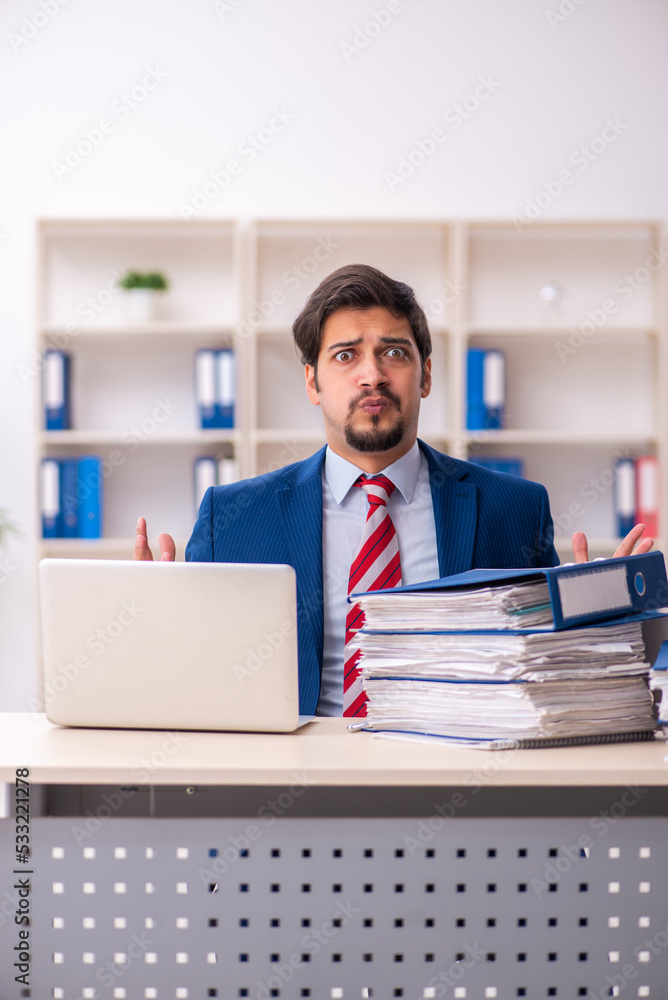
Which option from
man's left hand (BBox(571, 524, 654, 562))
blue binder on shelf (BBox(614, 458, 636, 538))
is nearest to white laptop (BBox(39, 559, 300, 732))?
man's left hand (BBox(571, 524, 654, 562))

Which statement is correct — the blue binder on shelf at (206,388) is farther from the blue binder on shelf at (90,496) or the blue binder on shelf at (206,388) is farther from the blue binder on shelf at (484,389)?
the blue binder on shelf at (484,389)

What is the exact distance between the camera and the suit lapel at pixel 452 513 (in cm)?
187

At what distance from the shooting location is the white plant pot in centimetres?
361

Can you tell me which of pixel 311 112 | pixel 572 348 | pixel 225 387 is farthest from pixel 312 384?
pixel 311 112

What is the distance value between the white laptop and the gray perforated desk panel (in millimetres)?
144

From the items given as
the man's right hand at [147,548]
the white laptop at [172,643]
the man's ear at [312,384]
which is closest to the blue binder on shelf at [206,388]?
the man's ear at [312,384]

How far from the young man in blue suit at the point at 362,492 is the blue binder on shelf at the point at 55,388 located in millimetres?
1779

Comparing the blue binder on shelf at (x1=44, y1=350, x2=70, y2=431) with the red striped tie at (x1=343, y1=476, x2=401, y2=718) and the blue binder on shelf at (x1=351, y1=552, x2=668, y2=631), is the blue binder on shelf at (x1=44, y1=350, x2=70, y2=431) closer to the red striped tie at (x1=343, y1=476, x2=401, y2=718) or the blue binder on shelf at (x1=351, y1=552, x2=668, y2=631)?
the red striped tie at (x1=343, y1=476, x2=401, y2=718)

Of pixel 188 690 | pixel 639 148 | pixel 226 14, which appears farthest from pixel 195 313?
pixel 188 690

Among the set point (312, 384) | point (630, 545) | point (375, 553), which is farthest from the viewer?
point (312, 384)

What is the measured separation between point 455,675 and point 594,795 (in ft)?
0.64

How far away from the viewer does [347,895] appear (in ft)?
3.07

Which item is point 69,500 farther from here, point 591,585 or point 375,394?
point 591,585

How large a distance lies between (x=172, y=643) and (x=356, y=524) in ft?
2.87
